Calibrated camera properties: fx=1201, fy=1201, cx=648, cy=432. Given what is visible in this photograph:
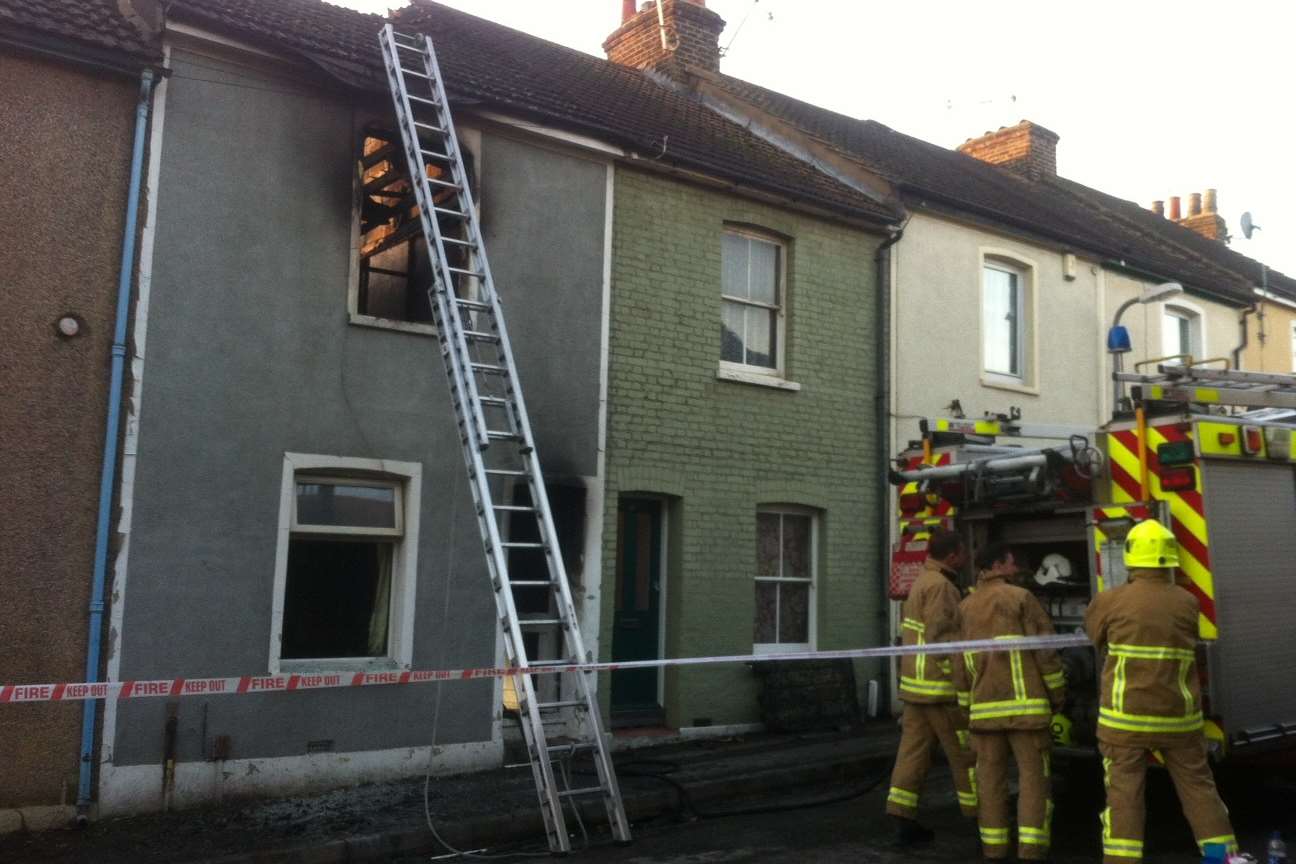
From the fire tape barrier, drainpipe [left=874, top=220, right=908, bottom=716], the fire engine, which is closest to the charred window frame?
the fire tape barrier

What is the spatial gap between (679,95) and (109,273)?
9573 millimetres

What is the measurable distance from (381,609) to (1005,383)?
27.0 feet

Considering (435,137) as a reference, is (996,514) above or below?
below

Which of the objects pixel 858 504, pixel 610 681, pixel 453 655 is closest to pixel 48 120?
pixel 453 655

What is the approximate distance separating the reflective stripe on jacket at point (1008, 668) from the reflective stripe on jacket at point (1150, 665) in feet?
1.29

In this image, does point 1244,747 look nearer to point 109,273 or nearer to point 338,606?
point 338,606

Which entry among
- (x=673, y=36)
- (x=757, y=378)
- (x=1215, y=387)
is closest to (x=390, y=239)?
(x=757, y=378)

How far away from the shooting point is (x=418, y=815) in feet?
25.6

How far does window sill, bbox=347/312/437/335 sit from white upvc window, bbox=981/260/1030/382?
747 cm

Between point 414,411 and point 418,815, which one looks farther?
point 414,411

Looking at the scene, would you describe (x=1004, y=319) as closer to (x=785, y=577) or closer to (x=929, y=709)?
(x=785, y=577)

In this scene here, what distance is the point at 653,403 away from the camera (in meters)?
11.0

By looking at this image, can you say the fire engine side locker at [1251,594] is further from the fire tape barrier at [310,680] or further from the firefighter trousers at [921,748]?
the firefighter trousers at [921,748]

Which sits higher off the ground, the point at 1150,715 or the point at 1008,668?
the point at 1008,668
